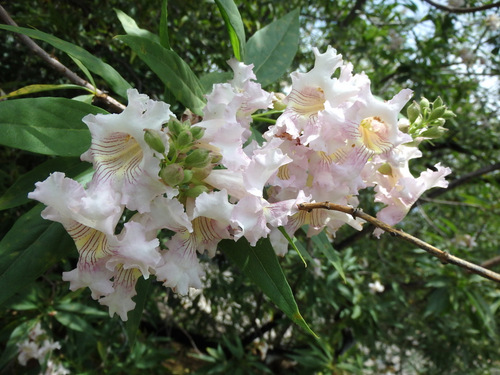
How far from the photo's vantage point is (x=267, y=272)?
2.47ft

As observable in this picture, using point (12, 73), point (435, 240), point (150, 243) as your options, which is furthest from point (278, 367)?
point (150, 243)

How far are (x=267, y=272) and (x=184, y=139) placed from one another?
0.90ft

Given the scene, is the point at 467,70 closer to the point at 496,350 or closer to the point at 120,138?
the point at 496,350

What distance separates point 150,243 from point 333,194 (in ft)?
1.09

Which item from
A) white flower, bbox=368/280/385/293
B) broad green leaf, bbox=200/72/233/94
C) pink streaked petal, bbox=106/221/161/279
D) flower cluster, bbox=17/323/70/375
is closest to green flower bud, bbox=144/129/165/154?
pink streaked petal, bbox=106/221/161/279

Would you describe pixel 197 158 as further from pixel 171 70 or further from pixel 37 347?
pixel 37 347

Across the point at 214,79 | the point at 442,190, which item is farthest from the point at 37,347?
the point at 442,190

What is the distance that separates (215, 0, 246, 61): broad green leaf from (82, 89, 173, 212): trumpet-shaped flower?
0.36 m

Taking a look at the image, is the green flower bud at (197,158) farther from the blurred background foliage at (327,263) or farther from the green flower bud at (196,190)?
the blurred background foliage at (327,263)

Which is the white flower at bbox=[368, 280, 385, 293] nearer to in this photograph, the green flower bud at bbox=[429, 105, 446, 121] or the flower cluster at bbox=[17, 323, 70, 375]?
the flower cluster at bbox=[17, 323, 70, 375]

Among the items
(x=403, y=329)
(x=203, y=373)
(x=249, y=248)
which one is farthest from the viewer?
(x=403, y=329)

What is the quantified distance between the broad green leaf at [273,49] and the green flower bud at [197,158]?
519 mm

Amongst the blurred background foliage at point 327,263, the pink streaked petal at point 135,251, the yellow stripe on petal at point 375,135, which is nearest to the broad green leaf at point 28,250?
the pink streaked petal at point 135,251

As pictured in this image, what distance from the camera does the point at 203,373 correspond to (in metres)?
2.71
